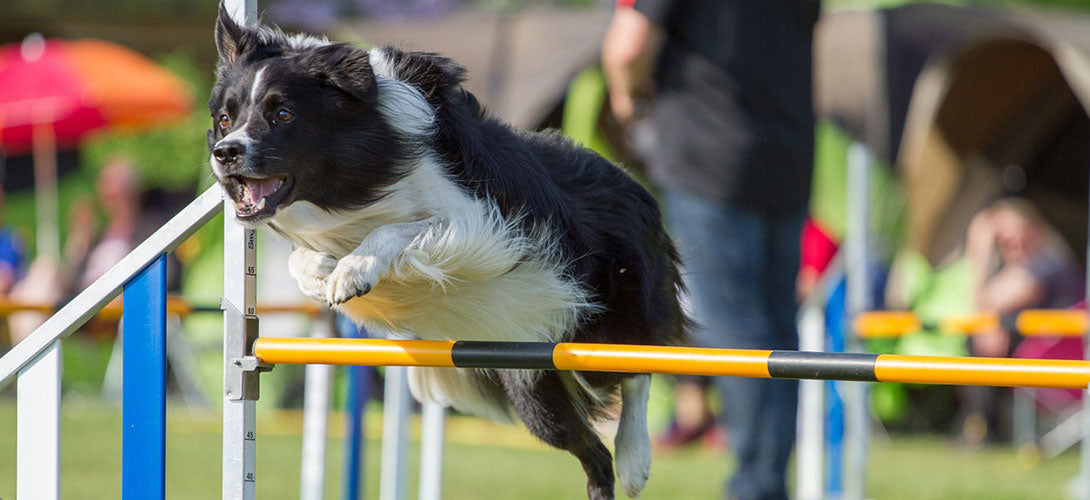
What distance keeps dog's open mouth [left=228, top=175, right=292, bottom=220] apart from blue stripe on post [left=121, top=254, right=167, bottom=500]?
0.25 metres

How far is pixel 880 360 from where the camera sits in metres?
2.49

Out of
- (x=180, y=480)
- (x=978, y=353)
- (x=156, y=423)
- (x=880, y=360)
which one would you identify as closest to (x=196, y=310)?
(x=156, y=423)

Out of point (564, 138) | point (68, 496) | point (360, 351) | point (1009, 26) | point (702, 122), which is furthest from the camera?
point (1009, 26)

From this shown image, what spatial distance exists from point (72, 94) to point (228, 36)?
9306mm

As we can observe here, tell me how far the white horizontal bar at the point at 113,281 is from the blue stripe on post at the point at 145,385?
0.03 metres

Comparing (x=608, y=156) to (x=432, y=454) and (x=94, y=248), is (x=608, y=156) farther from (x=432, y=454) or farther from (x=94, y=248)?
(x=94, y=248)

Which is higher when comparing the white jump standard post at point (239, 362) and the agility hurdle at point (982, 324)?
the agility hurdle at point (982, 324)

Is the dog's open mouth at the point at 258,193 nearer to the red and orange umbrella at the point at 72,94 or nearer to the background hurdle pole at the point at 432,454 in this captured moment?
the background hurdle pole at the point at 432,454

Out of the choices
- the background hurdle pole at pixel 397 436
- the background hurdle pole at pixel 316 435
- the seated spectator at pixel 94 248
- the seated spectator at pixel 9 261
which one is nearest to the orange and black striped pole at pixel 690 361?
the background hurdle pole at pixel 316 435

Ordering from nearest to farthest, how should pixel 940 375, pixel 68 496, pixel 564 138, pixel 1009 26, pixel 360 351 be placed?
pixel 940 375 < pixel 360 351 < pixel 564 138 < pixel 68 496 < pixel 1009 26

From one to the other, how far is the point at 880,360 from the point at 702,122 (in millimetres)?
1692

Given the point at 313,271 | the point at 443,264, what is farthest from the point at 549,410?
the point at 313,271

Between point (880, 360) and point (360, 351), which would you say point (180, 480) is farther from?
point (880, 360)

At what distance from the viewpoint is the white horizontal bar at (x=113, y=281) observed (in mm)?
2955
